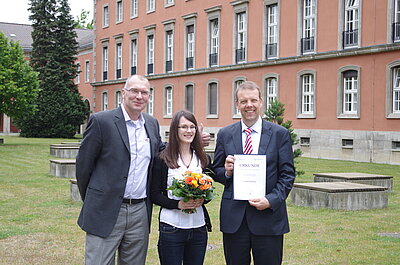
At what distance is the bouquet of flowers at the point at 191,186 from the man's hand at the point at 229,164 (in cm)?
20

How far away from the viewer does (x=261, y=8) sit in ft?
108

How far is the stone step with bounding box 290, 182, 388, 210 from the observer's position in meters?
11.4

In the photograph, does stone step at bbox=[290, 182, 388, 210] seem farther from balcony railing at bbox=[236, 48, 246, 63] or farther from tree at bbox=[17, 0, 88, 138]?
tree at bbox=[17, 0, 88, 138]

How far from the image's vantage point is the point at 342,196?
450 inches

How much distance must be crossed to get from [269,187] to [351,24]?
2451 centimetres

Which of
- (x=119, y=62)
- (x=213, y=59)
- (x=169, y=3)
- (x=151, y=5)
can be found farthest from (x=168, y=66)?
(x=119, y=62)

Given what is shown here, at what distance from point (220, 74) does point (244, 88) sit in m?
32.1

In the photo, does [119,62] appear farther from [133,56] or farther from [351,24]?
[351,24]

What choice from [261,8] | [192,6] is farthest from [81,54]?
[261,8]

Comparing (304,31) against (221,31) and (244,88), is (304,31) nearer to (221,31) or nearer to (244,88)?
(221,31)

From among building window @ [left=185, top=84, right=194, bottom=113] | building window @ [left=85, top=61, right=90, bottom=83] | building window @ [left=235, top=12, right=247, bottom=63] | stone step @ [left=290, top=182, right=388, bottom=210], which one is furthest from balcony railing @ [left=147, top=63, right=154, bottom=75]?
stone step @ [left=290, top=182, right=388, bottom=210]

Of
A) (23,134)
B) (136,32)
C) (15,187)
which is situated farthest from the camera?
(23,134)

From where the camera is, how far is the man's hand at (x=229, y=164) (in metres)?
4.63

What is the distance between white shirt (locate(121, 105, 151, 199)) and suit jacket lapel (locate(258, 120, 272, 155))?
959 mm
